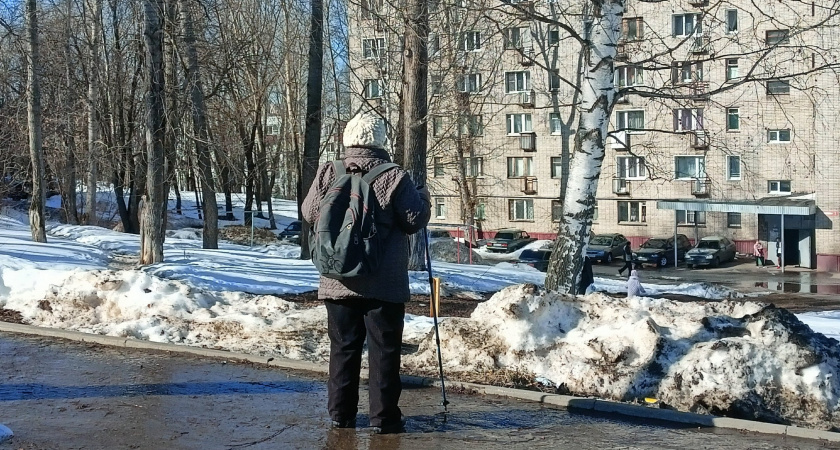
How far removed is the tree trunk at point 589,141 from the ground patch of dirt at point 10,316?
5904 millimetres

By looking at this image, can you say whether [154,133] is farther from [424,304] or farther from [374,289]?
[374,289]

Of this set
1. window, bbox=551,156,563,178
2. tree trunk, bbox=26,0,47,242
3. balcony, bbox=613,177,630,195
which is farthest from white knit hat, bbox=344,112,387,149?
window, bbox=551,156,563,178

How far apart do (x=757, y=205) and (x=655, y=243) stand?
6.90 meters

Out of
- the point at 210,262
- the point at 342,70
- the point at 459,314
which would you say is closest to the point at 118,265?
the point at 210,262

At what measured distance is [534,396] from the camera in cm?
650

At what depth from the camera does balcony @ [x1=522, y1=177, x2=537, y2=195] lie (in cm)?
5828

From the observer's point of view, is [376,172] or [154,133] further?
[154,133]

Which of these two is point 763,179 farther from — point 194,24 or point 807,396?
point 807,396

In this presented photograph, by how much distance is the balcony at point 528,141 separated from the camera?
58.0 metres

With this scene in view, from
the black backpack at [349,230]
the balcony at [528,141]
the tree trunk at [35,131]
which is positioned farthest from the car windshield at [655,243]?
the black backpack at [349,230]

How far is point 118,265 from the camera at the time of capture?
2056cm

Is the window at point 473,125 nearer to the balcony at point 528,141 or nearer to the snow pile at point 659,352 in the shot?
the balcony at point 528,141

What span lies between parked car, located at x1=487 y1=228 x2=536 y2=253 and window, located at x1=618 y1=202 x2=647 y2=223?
610 centimetres

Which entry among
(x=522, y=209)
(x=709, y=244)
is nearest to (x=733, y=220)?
(x=709, y=244)
